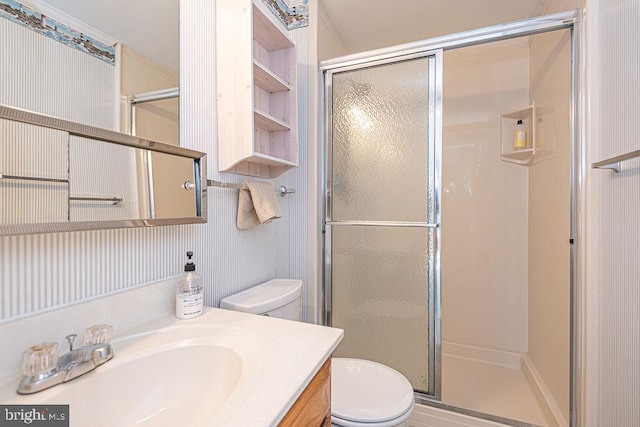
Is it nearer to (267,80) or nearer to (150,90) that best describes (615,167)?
(267,80)

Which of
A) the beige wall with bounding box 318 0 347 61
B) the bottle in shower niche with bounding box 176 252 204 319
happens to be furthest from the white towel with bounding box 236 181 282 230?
the beige wall with bounding box 318 0 347 61

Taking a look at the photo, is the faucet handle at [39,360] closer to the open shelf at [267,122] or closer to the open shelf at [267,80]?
→ the open shelf at [267,122]

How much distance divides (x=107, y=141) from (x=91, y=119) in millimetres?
60

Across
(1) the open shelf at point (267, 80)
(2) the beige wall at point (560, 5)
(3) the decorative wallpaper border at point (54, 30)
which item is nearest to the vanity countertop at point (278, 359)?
(3) the decorative wallpaper border at point (54, 30)

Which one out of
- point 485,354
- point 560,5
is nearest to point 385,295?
point 485,354

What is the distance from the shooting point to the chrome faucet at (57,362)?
0.53 metres

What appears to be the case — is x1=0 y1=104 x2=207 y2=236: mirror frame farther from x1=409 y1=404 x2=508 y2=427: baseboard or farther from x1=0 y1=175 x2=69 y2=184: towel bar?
x1=409 y1=404 x2=508 y2=427: baseboard

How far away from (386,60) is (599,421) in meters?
1.95

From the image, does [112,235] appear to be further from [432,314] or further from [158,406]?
[432,314]

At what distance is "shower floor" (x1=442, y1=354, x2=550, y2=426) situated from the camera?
5.37ft

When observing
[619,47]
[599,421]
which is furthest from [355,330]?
[619,47]

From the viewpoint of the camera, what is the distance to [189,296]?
0.89 m

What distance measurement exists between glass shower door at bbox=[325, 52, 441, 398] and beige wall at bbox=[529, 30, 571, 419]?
613mm

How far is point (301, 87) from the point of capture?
173 centimetres
